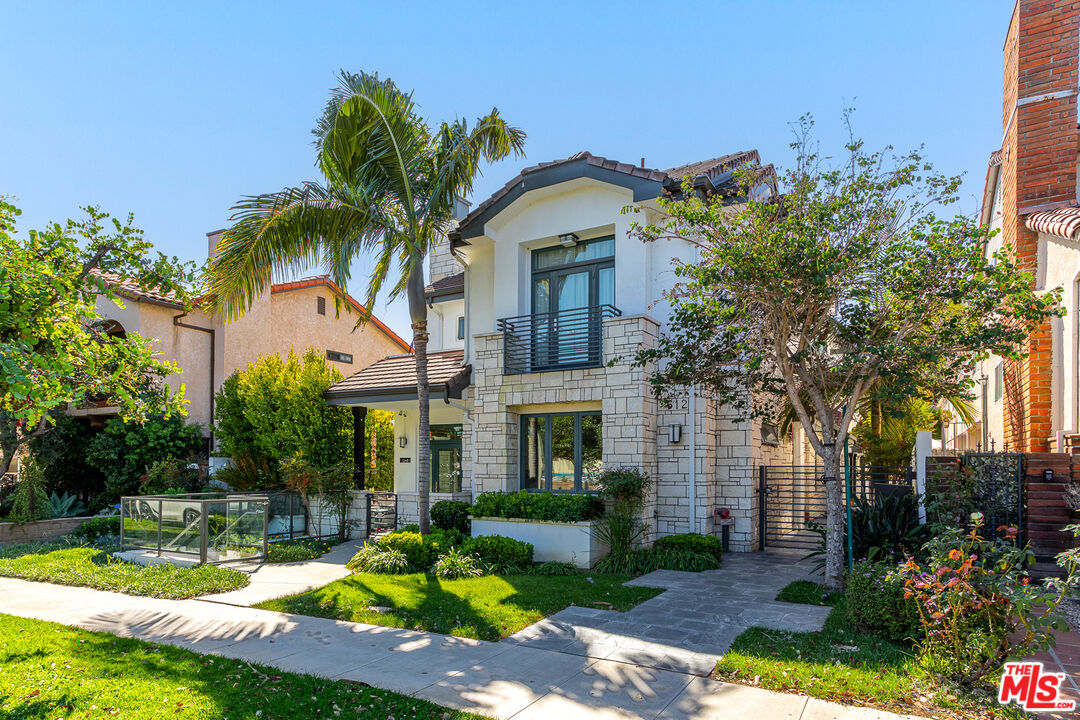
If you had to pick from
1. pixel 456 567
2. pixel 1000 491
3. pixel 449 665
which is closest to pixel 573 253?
pixel 456 567

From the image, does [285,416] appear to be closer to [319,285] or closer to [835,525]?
[319,285]

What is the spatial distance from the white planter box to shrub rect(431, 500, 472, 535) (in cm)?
100

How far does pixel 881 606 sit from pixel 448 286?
1341 centimetres

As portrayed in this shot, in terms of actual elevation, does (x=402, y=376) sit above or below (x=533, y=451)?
above

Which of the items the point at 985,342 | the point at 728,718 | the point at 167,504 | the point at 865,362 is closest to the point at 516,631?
the point at 728,718

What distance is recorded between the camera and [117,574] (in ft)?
34.9

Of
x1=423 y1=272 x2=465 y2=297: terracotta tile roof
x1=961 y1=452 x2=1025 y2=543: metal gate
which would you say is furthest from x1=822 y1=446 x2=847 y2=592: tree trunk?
x1=423 y1=272 x2=465 y2=297: terracotta tile roof

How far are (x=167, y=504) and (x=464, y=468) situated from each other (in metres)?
5.76

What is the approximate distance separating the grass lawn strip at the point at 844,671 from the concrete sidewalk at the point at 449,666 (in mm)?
241

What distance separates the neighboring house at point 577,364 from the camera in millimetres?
12930

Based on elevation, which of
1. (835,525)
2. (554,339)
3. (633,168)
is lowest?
(835,525)

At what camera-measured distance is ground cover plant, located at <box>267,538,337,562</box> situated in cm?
1239

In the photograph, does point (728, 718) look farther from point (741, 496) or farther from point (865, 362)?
point (741, 496)

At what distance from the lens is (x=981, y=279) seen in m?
8.16
